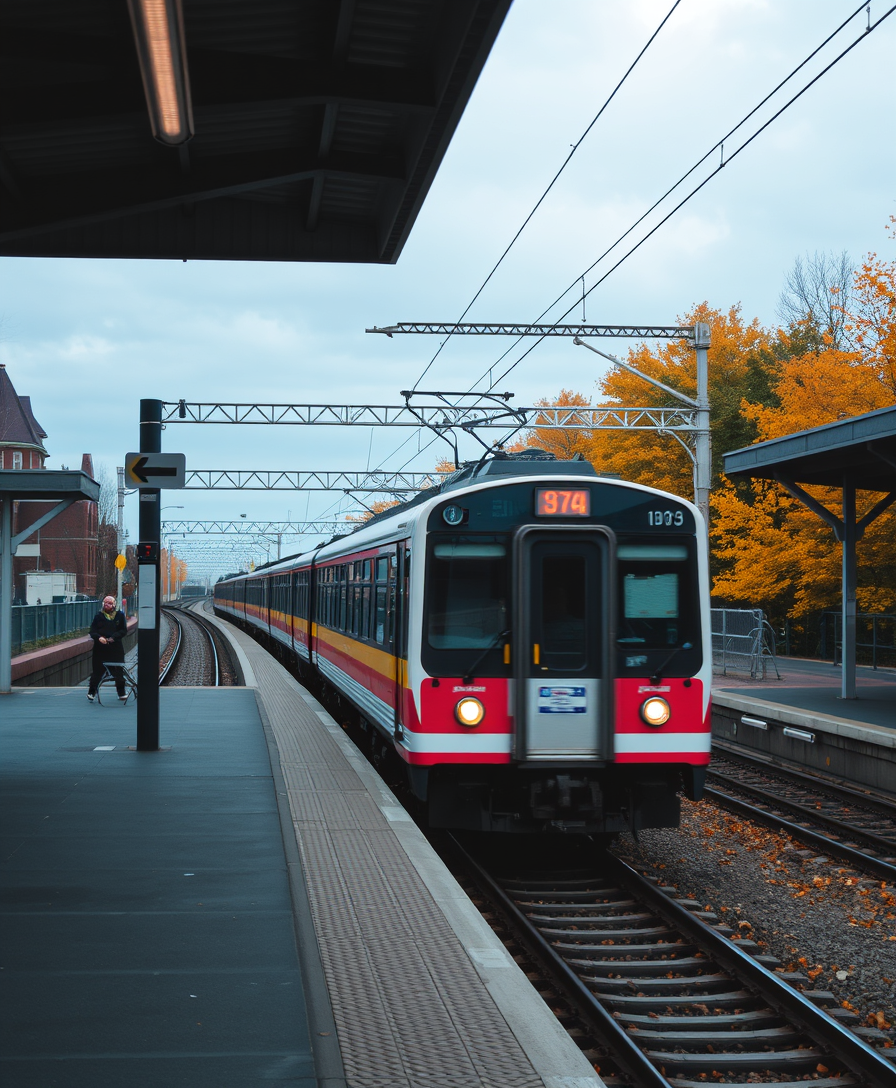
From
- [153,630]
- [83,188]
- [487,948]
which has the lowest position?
[487,948]

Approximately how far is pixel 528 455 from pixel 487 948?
6.00 meters

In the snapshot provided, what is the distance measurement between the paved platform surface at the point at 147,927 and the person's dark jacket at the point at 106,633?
5.57 m

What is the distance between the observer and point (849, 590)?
17.3m

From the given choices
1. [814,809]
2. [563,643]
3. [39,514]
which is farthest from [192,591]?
[563,643]

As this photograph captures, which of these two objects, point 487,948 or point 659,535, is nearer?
point 487,948

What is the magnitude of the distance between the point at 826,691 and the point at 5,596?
13054mm

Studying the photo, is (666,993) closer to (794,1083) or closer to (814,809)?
(794,1083)

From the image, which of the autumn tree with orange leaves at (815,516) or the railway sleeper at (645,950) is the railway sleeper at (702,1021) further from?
the autumn tree with orange leaves at (815,516)

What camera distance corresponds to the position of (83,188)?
25.6 feet

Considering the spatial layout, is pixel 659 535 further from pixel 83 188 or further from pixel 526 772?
pixel 83 188

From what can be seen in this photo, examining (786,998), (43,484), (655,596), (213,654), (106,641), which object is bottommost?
(213,654)

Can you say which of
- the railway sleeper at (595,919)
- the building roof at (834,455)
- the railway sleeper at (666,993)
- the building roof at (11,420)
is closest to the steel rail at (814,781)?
the building roof at (834,455)

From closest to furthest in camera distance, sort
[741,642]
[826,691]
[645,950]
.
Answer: [645,950], [826,691], [741,642]

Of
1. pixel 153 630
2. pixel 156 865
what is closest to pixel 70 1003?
pixel 156 865
